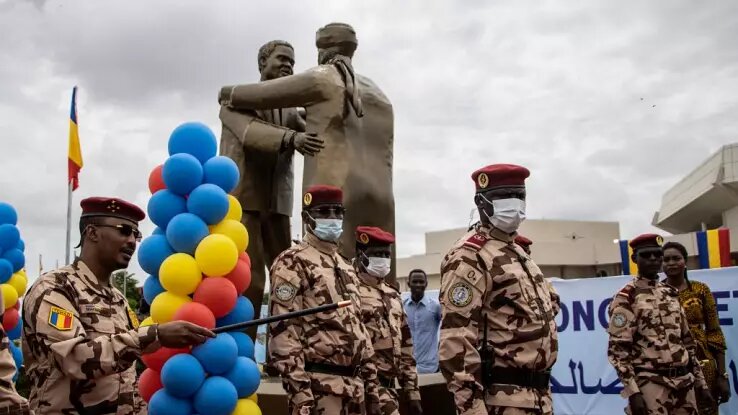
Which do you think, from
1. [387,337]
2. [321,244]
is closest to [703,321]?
[387,337]

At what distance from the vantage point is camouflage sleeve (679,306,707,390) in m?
6.27

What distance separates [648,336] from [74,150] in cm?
1094

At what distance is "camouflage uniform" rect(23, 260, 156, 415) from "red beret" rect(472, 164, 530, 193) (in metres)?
1.98

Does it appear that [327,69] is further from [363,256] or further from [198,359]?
[198,359]

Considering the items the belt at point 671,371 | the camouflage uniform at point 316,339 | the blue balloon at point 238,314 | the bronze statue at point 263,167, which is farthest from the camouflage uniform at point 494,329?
the belt at point 671,371

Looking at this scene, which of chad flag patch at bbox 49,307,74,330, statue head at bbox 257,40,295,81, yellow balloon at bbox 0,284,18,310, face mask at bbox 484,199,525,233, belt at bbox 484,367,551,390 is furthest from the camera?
yellow balloon at bbox 0,284,18,310

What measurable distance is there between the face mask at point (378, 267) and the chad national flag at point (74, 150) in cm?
930

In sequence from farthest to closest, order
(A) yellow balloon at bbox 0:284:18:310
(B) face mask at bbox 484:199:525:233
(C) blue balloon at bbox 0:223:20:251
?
(C) blue balloon at bbox 0:223:20:251 → (A) yellow balloon at bbox 0:284:18:310 → (B) face mask at bbox 484:199:525:233

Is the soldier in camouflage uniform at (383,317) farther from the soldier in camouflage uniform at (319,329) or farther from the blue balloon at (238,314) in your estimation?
the blue balloon at (238,314)

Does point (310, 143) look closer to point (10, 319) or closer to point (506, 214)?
point (506, 214)

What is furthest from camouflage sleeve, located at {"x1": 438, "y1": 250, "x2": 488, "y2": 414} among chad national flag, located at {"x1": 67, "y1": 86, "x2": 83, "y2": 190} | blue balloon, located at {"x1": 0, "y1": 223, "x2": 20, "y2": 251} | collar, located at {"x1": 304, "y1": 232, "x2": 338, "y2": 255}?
chad national flag, located at {"x1": 67, "y1": 86, "x2": 83, "y2": 190}

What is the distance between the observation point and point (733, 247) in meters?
24.7

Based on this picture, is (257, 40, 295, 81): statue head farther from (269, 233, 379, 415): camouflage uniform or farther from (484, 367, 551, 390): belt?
(484, 367, 551, 390): belt

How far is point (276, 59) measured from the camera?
20.1 feet
